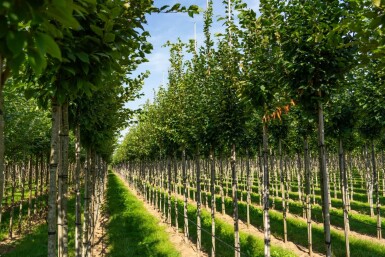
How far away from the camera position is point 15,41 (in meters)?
1.48

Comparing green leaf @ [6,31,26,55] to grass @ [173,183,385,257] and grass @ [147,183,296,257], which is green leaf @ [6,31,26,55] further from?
grass @ [173,183,385,257]

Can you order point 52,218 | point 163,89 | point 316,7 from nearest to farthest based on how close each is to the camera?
point 52,218 → point 316,7 → point 163,89

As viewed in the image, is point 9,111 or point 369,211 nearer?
point 9,111

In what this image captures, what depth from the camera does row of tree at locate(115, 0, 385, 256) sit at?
5832mm

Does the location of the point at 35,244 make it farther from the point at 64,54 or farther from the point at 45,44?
the point at 45,44

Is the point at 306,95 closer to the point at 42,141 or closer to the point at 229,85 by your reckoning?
the point at 229,85

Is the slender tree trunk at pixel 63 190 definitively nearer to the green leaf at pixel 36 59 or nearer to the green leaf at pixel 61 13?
the green leaf at pixel 36 59

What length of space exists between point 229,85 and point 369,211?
58.6 feet

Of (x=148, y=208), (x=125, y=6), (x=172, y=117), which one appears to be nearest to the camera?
(x=125, y=6)

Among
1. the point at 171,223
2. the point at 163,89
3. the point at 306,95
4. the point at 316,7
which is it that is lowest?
the point at 171,223

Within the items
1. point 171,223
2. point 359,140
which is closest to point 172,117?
point 171,223

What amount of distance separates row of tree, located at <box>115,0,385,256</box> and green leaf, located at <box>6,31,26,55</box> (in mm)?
2028

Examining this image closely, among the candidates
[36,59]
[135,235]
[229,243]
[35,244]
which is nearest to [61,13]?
[36,59]

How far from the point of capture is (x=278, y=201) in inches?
1032
